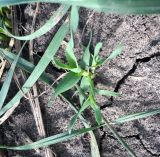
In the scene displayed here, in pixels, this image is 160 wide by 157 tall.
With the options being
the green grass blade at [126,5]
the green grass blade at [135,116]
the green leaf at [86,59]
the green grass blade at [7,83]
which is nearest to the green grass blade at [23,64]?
the green grass blade at [7,83]

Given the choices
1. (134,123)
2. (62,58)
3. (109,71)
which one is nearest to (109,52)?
(109,71)

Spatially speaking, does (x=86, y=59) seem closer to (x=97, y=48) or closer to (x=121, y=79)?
(x=97, y=48)

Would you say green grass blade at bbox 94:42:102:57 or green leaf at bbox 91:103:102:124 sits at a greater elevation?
green grass blade at bbox 94:42:102:57

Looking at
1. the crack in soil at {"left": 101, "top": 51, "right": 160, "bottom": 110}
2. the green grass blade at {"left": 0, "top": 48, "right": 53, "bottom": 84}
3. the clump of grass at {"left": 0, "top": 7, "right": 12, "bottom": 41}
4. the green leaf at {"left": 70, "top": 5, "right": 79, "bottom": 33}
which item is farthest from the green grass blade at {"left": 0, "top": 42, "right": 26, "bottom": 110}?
the crack in soil at {"left": 101, "top": 51, "right": 160, "bottom": 110}

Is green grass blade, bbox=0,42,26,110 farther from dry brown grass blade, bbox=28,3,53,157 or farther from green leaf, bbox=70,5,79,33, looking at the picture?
green leaf, bbox=70,5,79,33

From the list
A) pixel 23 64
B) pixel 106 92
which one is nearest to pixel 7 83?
pixel 23 64
